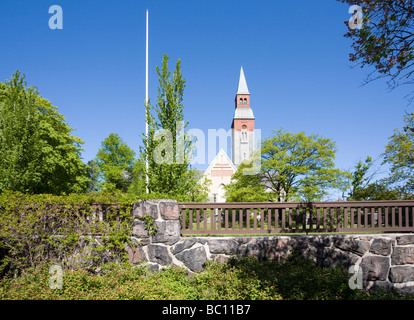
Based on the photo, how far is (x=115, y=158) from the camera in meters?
26.6

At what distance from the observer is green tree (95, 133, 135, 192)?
25.0 metres

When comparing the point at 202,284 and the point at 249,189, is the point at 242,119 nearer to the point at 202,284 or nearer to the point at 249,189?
the point at 249,189

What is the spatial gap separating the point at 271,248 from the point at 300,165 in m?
13.5

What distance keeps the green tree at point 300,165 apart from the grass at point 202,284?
12.1 m

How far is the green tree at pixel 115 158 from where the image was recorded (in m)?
25.0

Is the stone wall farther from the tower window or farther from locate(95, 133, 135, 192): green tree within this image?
the tower window

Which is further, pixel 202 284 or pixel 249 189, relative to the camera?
pixel 249 189

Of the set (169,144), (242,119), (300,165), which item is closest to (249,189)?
(300,165)

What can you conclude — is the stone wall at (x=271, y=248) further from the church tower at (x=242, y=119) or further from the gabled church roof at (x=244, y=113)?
the gabled church roof at (x=244, y=113)

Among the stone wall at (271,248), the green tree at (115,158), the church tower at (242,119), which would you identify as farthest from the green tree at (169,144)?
the church tower at (242,119)
